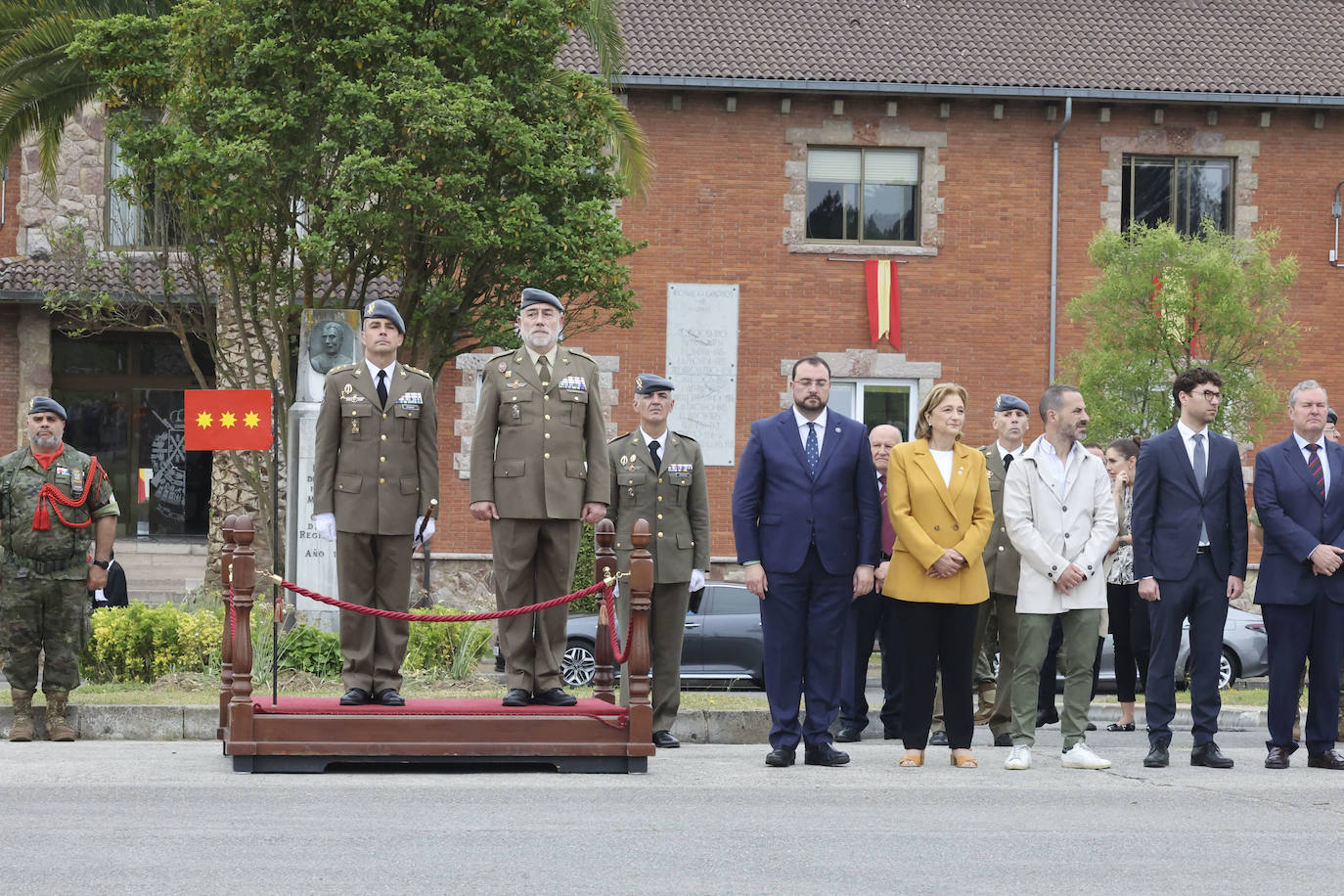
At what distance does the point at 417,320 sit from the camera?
54.5 ft

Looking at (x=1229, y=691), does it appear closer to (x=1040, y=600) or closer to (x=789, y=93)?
(x=1040, y=600)

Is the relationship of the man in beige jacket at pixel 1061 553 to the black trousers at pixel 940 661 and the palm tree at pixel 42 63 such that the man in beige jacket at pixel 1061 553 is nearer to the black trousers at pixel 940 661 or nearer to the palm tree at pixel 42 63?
the black trousers at pixel 940 661

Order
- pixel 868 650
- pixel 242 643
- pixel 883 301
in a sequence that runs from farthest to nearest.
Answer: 1. pixel 883 301
2. pixel 868 650
3. pixel 242 643

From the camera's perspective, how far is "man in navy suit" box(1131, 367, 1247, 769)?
9672mm

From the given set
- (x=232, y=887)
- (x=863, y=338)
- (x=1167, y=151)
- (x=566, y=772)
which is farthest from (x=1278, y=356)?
(x=232, y=887)

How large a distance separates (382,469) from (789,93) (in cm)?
1654

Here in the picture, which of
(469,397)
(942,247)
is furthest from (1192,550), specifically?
(469,397)

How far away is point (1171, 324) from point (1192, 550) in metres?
11.8

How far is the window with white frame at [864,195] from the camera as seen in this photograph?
2462 cm

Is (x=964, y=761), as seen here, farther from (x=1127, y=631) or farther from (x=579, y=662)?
(x=579, y=662)

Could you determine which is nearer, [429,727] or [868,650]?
[429,727]

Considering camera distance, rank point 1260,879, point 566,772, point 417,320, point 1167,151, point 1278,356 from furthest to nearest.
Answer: point 1167,151
point 1278,356
point 417,320
point 566,772
point 1260,879

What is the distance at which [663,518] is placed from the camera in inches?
409

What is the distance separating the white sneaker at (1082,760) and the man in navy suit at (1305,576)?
1.12 metres
